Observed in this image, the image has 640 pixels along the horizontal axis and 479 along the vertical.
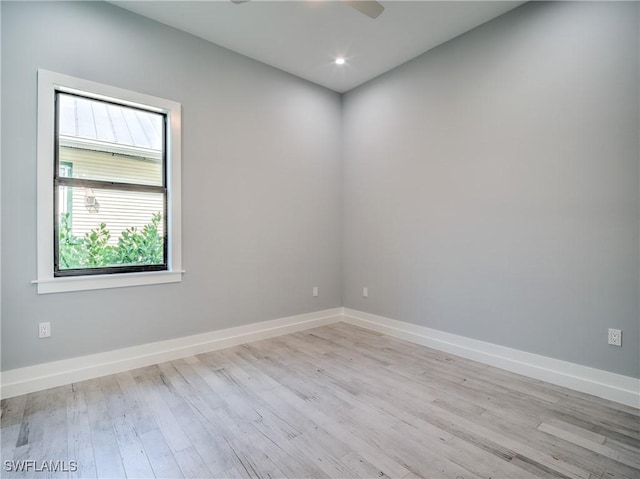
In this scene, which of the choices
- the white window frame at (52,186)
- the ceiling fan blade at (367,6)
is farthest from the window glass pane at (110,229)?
the ceiling fan blade at (367,6)

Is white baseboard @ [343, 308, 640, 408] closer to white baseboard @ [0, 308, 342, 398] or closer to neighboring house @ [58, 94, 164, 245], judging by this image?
white baseboard @ [0, 308, 342, 398]

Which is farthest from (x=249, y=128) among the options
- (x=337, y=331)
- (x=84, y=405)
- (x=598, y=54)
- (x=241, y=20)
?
(x=598, y=54)

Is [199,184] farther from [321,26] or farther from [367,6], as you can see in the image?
[367,6]

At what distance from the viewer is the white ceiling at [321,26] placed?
2752 millimetres

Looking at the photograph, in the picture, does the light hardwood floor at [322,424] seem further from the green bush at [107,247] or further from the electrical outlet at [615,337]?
the green bush at [107,247]

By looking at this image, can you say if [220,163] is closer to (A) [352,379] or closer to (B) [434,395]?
(A) [352,379]

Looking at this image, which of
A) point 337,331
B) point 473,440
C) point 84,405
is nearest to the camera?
point 473,440

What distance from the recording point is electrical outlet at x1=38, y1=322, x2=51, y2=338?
2.46m

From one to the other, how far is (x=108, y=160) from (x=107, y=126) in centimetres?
30

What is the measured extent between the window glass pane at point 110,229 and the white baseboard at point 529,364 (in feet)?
8.98

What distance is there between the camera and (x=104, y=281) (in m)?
2.72

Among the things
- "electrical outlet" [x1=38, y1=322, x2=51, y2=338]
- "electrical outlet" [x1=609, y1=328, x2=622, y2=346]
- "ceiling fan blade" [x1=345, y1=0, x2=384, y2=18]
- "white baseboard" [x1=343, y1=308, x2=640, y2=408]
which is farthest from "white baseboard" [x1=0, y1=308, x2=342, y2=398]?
"ceiling fan blade" [x1=345, y1=0, x2=384, y2=18]

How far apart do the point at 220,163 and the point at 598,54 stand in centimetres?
329

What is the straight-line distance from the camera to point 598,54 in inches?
93.7
